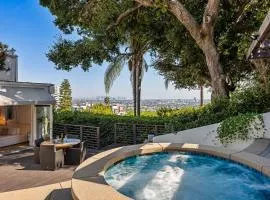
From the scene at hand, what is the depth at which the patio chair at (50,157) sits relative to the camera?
1165 cm

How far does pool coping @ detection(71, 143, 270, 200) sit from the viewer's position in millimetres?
6613

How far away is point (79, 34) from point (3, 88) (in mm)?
8581

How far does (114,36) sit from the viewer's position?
819 inches

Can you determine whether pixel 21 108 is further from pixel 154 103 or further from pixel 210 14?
pixel 154 103

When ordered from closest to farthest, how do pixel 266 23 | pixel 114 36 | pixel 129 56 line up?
pixel 266 23, pixel 114 36, pixel 129 56

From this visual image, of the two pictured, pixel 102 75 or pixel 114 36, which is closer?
pixel 114 36

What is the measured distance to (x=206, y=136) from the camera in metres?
13.9

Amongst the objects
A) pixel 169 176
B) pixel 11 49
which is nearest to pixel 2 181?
pixel 169 176

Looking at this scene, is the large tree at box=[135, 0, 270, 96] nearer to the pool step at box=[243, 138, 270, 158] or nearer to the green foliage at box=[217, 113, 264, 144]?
the green foliage at box=[217, 113, 264, 144]

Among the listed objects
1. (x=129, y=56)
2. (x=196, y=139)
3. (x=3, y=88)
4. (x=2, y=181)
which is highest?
(x=129, y=56)

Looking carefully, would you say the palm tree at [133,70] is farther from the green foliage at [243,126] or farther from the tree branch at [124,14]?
the green foliage at [243,126]

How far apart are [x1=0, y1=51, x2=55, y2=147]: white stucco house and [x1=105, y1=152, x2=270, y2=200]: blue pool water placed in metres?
7.24

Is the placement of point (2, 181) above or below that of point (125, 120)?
below

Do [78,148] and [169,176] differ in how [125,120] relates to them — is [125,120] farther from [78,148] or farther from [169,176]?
[169,176]
